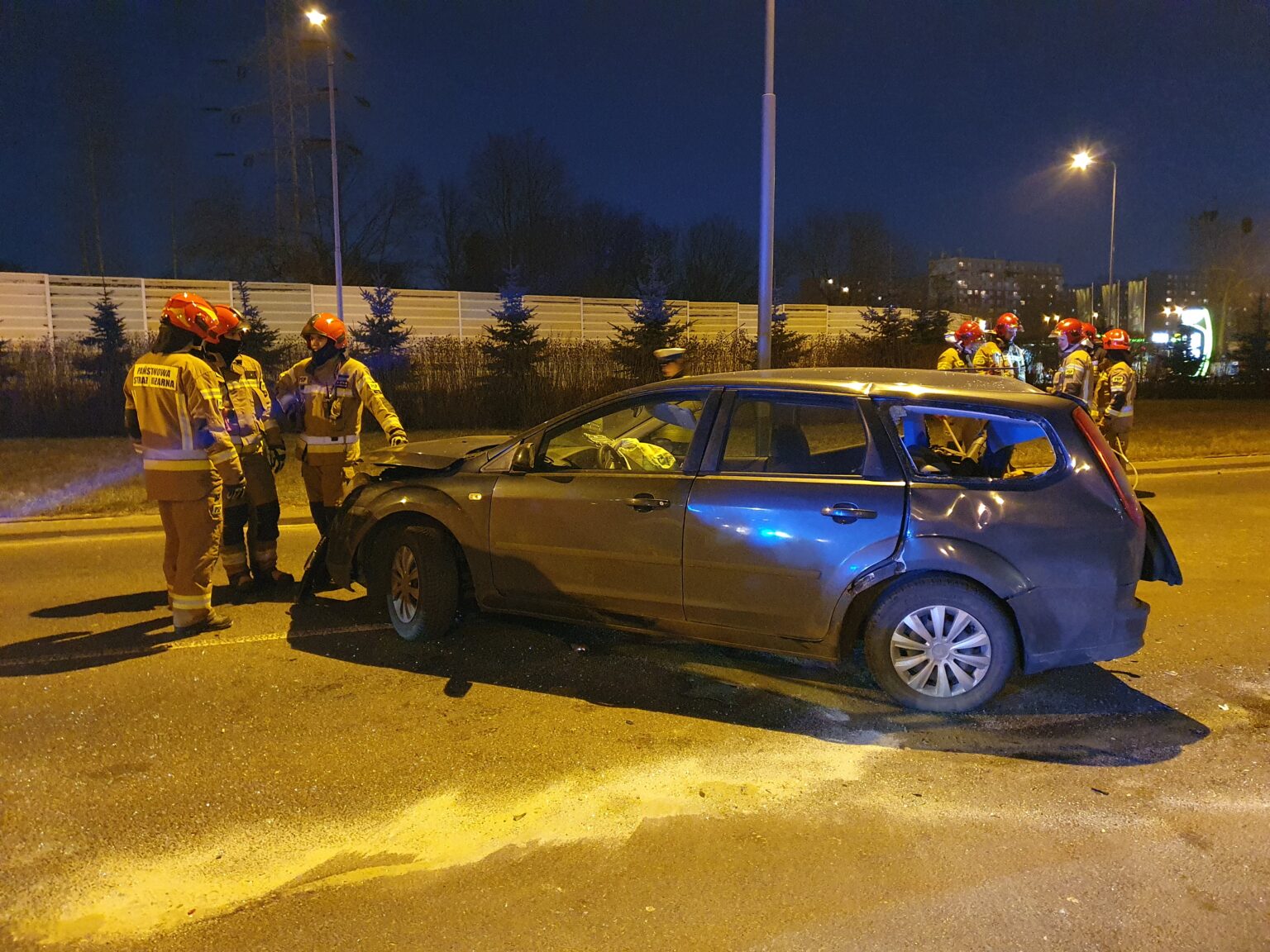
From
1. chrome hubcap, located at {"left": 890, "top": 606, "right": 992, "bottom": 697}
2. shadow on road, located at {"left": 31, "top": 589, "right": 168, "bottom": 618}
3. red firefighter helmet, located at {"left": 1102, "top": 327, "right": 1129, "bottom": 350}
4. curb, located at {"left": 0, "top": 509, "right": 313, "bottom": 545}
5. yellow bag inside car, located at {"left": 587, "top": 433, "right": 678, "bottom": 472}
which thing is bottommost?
shadow on road, located at {"left": 31, "top": 589, "right": 168, "bottom": 618}

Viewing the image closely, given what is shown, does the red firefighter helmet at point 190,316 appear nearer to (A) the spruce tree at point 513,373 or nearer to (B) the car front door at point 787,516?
(B) the car front door at point 787,516

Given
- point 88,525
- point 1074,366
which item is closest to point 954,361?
point 1074,366

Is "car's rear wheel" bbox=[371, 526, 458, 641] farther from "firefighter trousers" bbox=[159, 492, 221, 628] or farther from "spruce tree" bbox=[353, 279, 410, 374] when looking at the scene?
"spruce tree" bbox=[353, 279, 410, 374]

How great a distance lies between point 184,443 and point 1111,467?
495 centimetres

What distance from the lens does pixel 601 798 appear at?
11.4 feet

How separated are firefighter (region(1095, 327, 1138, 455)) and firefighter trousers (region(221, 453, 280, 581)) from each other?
8494 millimetres

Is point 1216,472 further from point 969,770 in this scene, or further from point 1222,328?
point 1222,328

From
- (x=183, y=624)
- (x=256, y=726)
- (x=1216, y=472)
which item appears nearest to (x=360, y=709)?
(x=256, y=726)

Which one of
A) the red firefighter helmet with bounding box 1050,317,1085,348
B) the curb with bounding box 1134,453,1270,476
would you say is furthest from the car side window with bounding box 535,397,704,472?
the curb with bounding box 1134,453,1270,476

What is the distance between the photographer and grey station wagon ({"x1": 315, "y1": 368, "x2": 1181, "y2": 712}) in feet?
13.1

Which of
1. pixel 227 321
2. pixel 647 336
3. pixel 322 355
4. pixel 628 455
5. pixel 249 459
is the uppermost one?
pixel 647 336

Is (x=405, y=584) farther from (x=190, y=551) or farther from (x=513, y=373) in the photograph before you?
(x=513, y=373)

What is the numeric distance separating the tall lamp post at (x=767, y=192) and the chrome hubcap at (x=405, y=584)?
6218 millimetres

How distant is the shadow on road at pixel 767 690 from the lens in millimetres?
3990
